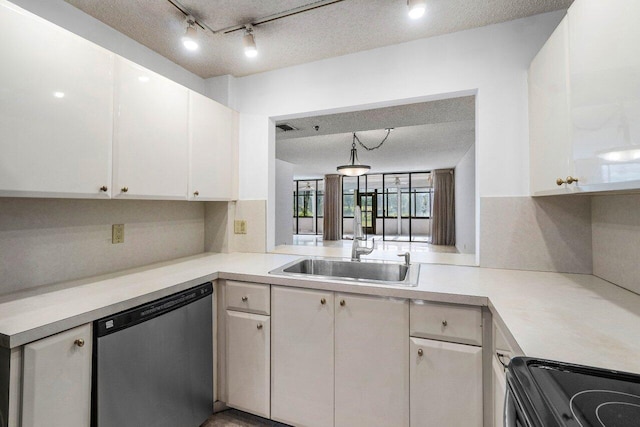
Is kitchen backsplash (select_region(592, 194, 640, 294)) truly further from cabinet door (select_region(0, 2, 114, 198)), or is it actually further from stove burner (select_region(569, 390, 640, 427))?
cabinet door (select_region(0, 2, 114, 198))

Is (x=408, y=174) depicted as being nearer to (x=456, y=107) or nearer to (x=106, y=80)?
(x=456, y=107)

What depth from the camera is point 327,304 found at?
4.90 feet

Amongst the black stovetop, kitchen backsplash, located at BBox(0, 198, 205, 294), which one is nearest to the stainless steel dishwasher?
kitchen backsplash, located at BBox(0, 198, 205, 294)

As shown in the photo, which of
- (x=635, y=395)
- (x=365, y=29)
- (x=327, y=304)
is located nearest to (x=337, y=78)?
(x=365, y=29)

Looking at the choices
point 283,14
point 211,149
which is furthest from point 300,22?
point 211,149

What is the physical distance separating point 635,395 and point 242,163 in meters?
2.43

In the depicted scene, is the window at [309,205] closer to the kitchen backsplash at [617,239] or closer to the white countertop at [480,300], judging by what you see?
the white countertop at [480,300]

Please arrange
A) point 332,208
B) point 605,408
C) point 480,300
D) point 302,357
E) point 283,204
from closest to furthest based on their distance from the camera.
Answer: point 605,408, point 480,300, point 302,357, point 283,204, point 332,208

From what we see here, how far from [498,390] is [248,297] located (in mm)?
1273

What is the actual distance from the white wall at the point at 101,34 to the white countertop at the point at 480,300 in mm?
1117

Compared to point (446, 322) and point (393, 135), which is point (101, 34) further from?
point (393, 135)

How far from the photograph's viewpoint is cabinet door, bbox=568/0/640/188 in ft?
2.77

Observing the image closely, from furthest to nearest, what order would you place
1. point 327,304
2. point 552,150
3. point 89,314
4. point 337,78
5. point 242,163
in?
point 242,163 → point 337,78 → point 327,304 → point 552,150 → point 89,314

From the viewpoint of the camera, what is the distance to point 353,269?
2004 millimetres
